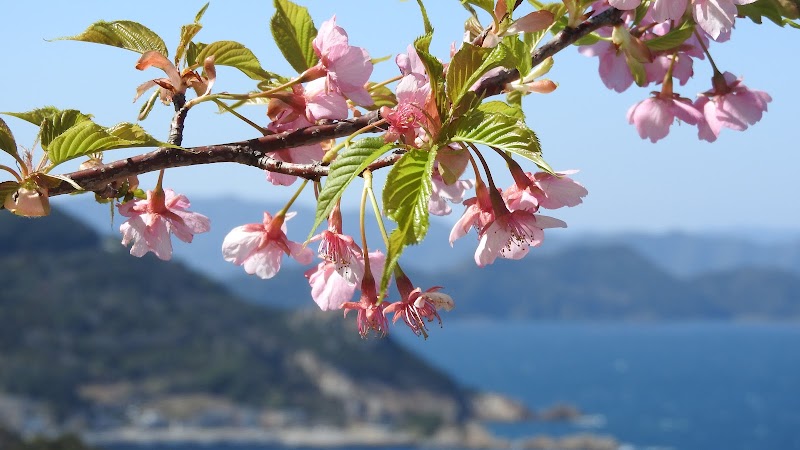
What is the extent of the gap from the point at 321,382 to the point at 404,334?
5620cm

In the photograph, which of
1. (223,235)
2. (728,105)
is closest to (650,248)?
(223,235)

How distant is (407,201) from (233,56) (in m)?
0.26

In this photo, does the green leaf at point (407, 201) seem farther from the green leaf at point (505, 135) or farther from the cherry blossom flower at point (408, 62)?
the cherry blossom flower at point (408, 62)

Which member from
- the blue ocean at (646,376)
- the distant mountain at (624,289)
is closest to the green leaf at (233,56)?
the blue ocean at (646,376)

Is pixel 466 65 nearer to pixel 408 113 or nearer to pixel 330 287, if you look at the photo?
pixel 408 113

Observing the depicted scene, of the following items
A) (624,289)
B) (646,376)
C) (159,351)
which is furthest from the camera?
(624,289)

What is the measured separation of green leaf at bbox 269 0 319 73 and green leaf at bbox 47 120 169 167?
0.17 metres

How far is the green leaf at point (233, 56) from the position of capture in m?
0.67

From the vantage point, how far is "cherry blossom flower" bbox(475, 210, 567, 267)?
606 mm

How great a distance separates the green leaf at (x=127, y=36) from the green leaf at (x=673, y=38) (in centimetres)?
40

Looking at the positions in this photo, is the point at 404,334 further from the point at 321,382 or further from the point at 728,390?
the point at 321,382

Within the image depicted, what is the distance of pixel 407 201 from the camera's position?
1.62 feet

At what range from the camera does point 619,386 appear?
77688 mm

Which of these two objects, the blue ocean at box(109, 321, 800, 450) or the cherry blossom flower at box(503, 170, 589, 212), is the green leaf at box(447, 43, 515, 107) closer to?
the cherry blossom flower at box(503, 170, 589, 212)
